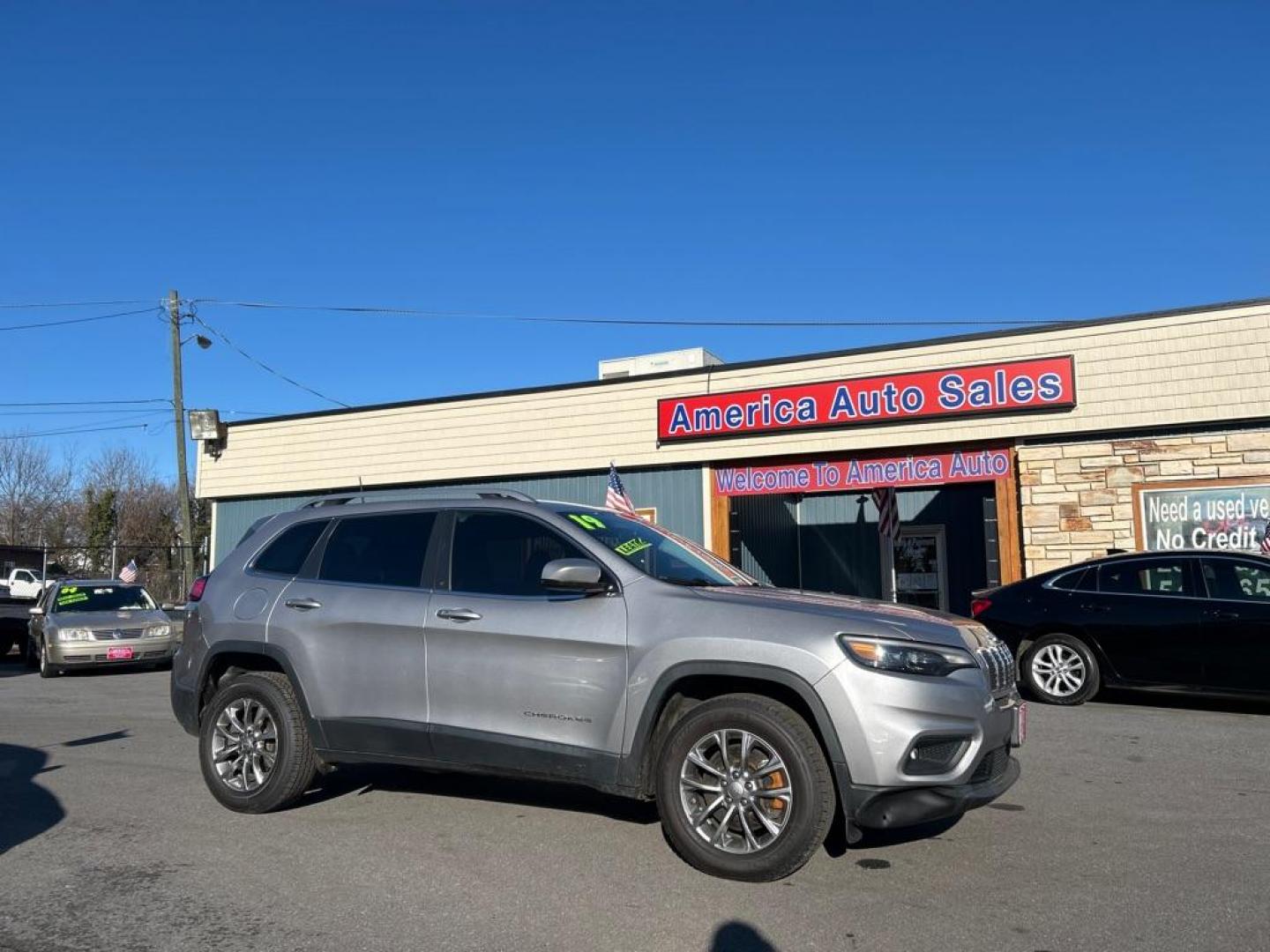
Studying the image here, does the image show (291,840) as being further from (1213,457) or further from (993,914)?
(1213,457)

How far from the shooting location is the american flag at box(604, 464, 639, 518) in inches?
659

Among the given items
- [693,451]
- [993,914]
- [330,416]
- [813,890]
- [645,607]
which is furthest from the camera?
[330,416]

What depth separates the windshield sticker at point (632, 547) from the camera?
549 centimetres

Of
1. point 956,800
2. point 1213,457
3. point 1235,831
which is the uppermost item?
point 1213,457

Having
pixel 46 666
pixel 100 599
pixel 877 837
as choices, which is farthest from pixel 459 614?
pixel 100 599

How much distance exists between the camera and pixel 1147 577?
396 inches

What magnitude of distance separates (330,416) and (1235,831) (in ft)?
64.9

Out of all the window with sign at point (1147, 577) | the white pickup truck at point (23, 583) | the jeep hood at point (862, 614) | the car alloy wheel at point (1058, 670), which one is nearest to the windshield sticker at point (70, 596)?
the car alloy wheel at point (1058, 670)

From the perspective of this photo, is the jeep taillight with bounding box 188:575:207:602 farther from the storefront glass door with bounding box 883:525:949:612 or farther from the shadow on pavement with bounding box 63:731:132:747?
the storefront glass door with bounding box 883:525:949:612

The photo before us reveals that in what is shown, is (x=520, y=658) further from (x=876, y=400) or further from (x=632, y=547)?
(x=876, y=400)

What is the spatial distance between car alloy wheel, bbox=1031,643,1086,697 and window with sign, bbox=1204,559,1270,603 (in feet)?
4.41

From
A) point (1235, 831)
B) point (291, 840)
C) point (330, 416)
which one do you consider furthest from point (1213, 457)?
point (330, 416)

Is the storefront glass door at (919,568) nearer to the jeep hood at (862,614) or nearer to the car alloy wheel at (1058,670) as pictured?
the car alloy wheel at (1058,670)

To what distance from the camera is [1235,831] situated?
5.53m
